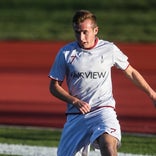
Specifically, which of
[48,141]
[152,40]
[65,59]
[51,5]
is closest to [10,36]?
[152,40]

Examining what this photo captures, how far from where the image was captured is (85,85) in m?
7.24

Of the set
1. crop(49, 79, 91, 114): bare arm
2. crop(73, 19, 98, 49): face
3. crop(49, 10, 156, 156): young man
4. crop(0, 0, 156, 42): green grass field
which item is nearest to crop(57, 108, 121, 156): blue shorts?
crop(49, 10, 156, 156): young man

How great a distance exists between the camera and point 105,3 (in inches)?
1211

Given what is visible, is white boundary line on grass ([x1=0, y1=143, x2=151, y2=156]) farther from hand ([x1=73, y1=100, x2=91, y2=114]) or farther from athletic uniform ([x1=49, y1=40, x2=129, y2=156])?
hand ([x1=73, y1=100, x2=91, y2=114])

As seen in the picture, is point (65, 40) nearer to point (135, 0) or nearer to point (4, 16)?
point (4, 16)

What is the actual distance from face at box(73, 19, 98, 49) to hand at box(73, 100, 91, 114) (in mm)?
567

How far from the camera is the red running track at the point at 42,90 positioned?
12125 millimetres

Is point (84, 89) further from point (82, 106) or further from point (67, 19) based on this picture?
point (67, 19)

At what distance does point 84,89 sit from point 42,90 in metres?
8.31

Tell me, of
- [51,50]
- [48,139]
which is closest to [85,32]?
[48,139]

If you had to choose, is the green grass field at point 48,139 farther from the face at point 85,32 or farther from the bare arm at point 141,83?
the face at point 85,32

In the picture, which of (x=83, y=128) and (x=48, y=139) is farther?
(x=48, y=139)

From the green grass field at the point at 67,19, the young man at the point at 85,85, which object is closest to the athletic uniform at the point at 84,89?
the young man at the point at 85,85

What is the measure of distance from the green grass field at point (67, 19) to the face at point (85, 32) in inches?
626
